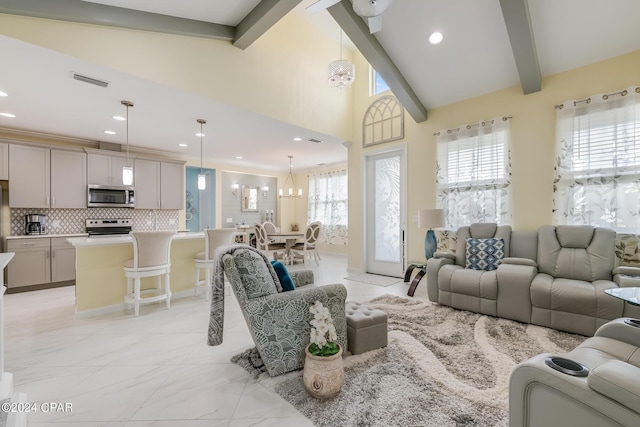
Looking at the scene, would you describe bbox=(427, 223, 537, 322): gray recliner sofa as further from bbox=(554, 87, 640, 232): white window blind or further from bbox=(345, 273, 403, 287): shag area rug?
bbox=(345, 273, 403, 287): shag area rug

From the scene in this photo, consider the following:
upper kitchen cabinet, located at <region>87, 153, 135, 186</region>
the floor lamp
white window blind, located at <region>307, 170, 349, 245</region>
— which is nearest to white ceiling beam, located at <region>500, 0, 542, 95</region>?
the floor lamp

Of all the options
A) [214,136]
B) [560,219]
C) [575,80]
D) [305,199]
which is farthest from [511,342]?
[305,199]

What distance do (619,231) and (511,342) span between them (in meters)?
1.96

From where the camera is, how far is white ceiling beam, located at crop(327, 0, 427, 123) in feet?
11.0

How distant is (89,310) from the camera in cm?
323

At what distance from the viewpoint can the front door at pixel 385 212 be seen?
5113mm

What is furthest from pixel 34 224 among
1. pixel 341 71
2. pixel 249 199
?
pixel 341 71

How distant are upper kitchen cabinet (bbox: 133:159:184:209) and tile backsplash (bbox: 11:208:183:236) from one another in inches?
12.3

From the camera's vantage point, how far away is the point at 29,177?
14.8ft

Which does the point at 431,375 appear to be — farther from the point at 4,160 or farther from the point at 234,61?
the point at 4,160

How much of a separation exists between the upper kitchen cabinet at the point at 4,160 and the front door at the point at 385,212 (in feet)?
19.8

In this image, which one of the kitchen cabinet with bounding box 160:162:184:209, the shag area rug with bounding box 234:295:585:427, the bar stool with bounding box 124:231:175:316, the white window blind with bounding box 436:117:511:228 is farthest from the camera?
the kitchen cabinet with bounding box 160:162:184:209

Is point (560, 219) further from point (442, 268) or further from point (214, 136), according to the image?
point (214, 136)

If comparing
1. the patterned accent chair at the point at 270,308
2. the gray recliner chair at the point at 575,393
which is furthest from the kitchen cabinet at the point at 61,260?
the gray recliner chair at the point at 575,393
